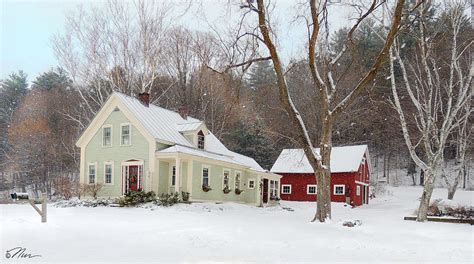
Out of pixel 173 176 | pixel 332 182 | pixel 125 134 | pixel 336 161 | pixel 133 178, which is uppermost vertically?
pixel 125 134

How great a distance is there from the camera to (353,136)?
41281 millimetres

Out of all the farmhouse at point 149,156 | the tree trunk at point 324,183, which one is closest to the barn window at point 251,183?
the farmhouse at point 149,156

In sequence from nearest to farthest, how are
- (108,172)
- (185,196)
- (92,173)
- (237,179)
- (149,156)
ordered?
(185,196)
(149,156)
(108,172)
(92,173)
(237,179)

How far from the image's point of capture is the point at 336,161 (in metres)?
32.2

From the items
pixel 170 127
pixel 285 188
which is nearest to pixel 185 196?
pixel 170 127

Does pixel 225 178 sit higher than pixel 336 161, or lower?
lower

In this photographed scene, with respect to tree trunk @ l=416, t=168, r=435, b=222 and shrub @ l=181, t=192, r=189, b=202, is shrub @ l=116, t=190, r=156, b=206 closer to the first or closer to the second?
shrub @ l=181, t=192, r=189, b=202

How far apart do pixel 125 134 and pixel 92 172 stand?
134 inches

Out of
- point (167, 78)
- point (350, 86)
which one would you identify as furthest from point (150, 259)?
point (350, 86)

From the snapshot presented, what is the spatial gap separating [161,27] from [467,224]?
23.3 meters

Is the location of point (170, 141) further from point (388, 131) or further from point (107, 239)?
point (388, 131)

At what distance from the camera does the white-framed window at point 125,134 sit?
73.0ft

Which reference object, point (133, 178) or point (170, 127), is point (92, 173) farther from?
point (170, 127)

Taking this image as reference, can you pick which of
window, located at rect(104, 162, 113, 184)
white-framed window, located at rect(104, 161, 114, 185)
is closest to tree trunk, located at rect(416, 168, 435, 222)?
white-framed window, located at rect(104, 161, 114, 185)
